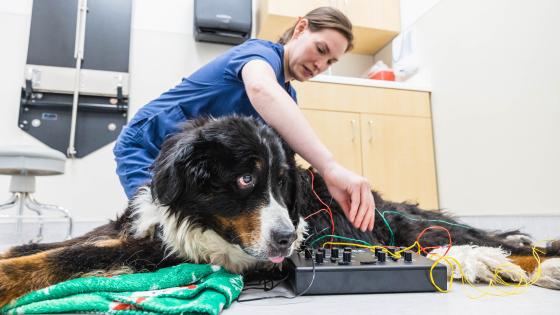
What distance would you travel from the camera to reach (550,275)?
1114mm

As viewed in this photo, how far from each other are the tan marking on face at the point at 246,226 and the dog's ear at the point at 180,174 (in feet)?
0.51

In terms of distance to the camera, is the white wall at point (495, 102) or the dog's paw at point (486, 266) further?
the white wall at point (495, 102)

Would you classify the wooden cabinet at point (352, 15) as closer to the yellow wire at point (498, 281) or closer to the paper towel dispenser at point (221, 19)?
the paper towel dispenser at point (221, 19)

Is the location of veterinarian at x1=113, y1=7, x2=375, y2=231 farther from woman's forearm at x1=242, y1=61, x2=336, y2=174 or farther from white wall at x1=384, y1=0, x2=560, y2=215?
white wall at x1=384, y1=0, x2=560, y2=215

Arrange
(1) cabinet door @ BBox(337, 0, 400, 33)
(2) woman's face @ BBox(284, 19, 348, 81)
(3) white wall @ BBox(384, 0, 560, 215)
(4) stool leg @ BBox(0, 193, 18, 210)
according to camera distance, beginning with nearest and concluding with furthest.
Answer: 1. (2) woman's face @ BBox(284, 19, 348, 81)
2. (3) white wall @ BBox(384, 0, 560, 215)
3. (4) stool leg @ BBox(0, 193, 18, 210)
4. (1) cabinet door @ BBox(337, 0, 400, 33)

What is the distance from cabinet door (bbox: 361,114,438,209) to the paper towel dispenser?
5.21 ft

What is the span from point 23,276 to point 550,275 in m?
1.47

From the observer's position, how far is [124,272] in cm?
106

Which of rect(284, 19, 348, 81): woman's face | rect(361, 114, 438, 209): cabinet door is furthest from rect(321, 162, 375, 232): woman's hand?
rect(361, 114, 438, 209): cabinet door

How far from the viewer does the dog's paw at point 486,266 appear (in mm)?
1161

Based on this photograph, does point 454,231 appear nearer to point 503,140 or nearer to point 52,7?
point 503,140

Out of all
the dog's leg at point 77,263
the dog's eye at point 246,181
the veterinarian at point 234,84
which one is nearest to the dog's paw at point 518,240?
the veterinarian at point 234,84

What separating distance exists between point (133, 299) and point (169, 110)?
3.62 ft

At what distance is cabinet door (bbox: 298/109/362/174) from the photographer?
353 cm
